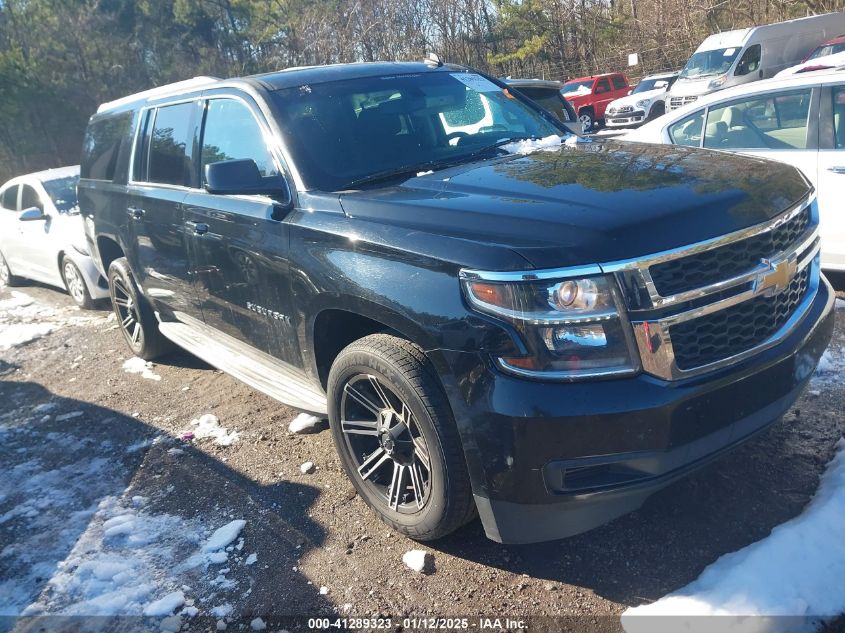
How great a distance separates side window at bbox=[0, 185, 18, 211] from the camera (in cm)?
938

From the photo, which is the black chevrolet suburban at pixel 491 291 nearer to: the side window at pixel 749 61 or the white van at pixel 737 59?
the white van at pixel 737 59

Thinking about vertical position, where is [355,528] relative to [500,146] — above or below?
below

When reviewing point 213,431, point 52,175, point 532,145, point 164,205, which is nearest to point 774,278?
point 532,145

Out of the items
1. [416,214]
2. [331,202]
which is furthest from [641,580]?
[331,202]

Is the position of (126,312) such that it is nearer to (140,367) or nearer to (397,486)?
(140,367)

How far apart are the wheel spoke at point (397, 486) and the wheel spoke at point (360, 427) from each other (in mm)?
182

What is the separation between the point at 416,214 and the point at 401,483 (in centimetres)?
117

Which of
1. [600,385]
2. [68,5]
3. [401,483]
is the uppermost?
[68,5]

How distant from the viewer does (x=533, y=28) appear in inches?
1483

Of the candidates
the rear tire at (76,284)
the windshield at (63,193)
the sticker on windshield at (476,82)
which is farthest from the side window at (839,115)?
the windshield at (63,193)

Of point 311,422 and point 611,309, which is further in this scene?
point 311,422

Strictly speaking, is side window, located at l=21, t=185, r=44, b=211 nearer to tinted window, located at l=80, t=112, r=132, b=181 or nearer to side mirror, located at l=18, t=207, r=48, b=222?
side mirror, located at l=18, t=207, r=48, b=222

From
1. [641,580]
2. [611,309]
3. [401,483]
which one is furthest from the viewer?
[401,483]

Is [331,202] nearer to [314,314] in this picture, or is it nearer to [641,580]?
[314,314]
